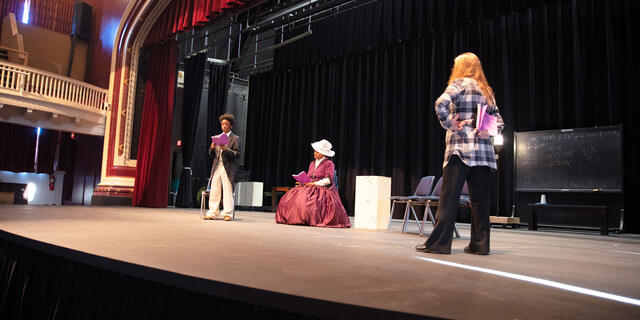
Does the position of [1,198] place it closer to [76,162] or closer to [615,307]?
[76,162]

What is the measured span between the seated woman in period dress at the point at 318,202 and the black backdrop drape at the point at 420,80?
3546 mm

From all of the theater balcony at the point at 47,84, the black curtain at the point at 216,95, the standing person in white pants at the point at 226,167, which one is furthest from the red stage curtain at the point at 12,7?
the standing person in white pants at the point at 226,167

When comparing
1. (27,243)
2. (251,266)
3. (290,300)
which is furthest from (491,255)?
(27,243)

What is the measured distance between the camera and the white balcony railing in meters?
8.76

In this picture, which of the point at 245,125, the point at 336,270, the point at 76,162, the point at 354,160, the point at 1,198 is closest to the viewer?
the point at 336,270

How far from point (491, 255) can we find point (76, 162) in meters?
12.4

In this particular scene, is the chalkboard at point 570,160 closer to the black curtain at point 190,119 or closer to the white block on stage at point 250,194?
the white block on stage at point 250,194

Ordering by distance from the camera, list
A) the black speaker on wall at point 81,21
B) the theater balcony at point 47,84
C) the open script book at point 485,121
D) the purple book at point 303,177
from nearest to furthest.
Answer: the open script book at point 485,121 < the purple book at point 303,177 < the theater balcony at point 47,84 < the black speaker on wall at point 81,21

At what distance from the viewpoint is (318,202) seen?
18.9 feet

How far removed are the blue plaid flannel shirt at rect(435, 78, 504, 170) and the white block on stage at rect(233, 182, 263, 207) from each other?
378 inches

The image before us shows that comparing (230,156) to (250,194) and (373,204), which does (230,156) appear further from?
(250,194)

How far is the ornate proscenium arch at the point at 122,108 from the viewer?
9.84m

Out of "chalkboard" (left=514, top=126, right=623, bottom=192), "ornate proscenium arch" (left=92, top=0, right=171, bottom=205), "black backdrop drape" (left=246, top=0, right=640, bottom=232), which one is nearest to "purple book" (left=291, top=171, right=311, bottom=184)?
"black backdrop drape" (left=246, top=0, right=640, bottom=232)

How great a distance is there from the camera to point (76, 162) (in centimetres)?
1232
